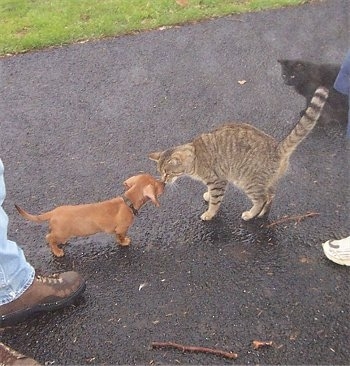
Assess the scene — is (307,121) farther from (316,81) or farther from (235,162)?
(316,81)

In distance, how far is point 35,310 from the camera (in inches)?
138

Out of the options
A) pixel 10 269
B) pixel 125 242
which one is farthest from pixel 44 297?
pixel 125 242

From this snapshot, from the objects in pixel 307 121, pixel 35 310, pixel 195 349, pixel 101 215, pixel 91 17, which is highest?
pixel 307 121

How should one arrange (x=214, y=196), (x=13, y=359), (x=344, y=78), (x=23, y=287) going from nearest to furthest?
(x=13, y=359), (x=23, y=287), (x=214, y=196), (x=344, y=78)

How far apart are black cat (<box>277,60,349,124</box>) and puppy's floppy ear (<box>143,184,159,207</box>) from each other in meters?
2.07

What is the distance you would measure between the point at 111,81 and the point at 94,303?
2.93m

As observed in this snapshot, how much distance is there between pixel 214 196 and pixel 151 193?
597 mm

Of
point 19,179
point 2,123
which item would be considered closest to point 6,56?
point 2,123

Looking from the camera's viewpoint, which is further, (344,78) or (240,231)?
(344,78)

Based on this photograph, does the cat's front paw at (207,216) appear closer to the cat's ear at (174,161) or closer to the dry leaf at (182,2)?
the cat's ear at (174,161)

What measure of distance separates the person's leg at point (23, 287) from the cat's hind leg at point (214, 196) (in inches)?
44.3

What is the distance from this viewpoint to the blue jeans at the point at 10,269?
3150mm

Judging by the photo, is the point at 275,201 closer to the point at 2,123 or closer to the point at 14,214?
the point at 14,214

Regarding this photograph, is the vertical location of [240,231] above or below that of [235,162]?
below
